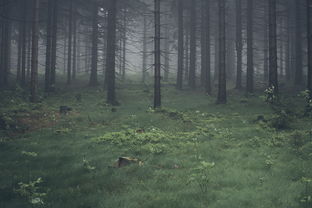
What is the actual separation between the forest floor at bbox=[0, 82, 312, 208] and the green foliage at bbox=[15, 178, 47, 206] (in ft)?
0.09

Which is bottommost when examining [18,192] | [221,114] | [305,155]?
[18,192]

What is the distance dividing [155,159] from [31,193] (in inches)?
164

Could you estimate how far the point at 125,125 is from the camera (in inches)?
611

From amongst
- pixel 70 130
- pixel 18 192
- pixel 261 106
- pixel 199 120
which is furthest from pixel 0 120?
pixel 261 106

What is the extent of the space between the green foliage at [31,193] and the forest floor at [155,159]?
0.09ft

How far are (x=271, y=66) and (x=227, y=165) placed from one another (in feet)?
46.3

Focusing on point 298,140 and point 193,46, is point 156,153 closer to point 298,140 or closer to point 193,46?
point 298,140

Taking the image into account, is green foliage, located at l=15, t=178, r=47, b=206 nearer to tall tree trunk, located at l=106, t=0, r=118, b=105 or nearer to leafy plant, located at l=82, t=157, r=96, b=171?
leafy plant, located at l=82, t=157, r=96, b=171

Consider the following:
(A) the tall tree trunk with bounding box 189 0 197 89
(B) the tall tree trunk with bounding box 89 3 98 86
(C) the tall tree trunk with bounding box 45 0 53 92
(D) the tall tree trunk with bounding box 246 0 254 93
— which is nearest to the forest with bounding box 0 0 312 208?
(D) the tall tree trunk with bounding box 246 0 254 93

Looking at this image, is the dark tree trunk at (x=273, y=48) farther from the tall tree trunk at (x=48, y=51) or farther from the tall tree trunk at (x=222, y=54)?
the tall tree trunk at (x=48, y=51)

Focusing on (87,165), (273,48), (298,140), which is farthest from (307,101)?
(87,165)

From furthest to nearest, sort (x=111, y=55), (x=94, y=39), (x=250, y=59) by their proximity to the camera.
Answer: (x=94, y=39)
(x=250, y=59)
(x=111, y=55)

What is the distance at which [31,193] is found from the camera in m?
7.78

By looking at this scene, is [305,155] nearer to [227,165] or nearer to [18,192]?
[227,165]
